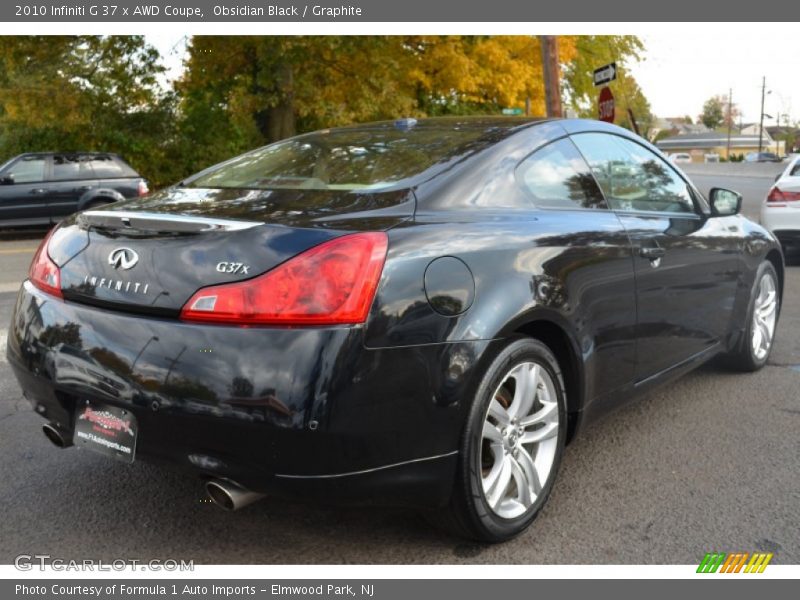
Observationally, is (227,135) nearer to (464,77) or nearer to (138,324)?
(464,77)

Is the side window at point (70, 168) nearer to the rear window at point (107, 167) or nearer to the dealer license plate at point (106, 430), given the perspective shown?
the rear window at point (107, 167)

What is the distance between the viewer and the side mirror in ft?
14.9

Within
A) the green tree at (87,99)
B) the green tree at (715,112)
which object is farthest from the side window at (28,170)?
the green tree at (715,112)

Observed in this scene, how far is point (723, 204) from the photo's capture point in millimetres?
4602

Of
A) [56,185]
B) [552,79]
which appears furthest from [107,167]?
[552,79]

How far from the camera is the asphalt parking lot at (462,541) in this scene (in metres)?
2.87

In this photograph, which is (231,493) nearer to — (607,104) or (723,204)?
(723,204)

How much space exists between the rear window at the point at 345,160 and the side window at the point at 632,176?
64cm

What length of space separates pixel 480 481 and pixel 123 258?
1.34 meters

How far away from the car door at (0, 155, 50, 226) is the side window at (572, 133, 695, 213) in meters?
13.1

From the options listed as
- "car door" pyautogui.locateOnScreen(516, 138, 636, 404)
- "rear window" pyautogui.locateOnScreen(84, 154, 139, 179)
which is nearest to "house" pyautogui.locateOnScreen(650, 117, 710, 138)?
"rear window" pyautogui.locateOnScreen(84, 154, 139, 179)

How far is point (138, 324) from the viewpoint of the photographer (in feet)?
8.46

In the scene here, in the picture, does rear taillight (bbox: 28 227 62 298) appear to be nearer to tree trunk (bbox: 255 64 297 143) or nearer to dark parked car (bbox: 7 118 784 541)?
dark parked car (bbox: 7 118 784 541)
